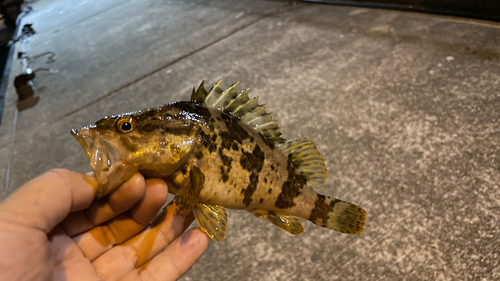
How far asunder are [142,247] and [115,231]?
135 millimetres

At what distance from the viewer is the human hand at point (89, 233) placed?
1048 mm

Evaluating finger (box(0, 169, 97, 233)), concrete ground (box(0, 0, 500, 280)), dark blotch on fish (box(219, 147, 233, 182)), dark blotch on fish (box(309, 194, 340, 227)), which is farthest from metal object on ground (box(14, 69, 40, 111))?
dark blotch on fish (box(309, 194, 340, 227))

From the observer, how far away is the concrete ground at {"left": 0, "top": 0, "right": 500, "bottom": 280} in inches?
76.7

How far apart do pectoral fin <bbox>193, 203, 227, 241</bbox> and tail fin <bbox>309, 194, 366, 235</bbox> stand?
0.42m

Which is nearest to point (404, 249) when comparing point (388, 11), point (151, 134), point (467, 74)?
point (151, 134)

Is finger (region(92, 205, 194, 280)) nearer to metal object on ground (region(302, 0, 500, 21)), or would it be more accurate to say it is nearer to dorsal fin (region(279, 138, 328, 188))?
dorsal fin (region(279, 138, 328, 188))

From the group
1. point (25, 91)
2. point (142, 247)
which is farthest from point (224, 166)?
point (25, 91)

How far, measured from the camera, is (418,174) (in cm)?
225

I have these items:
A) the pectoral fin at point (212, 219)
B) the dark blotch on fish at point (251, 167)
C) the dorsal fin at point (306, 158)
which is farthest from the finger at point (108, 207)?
the dorsal fin at point (306, 158)

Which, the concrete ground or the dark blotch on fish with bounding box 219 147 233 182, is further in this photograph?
the concrete ground

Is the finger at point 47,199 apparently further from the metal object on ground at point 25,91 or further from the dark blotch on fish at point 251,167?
the metal object on ground at point 25,91

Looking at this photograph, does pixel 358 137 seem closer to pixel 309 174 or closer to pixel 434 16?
pixel 309 174

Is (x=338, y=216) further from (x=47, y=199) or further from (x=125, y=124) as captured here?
(x=47, y=199)

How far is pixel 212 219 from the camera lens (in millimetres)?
1272
